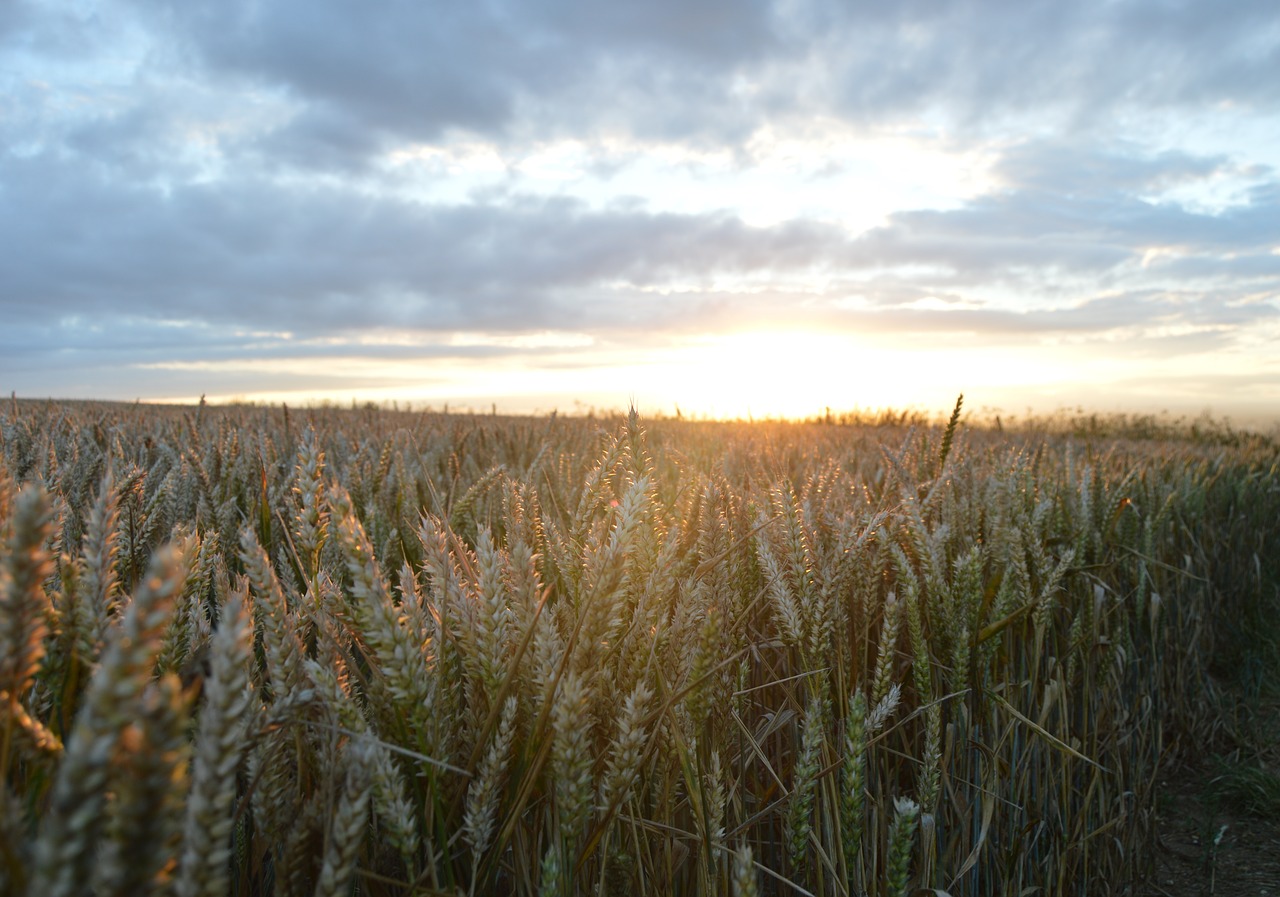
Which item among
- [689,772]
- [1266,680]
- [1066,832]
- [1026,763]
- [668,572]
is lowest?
[1266,680]

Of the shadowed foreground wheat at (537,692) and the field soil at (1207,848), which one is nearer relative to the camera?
the shadowed foreground wheat at (537,692)

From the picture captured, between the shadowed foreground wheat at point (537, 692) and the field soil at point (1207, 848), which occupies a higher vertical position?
the shadowed foreground wheat at point (537, 692)

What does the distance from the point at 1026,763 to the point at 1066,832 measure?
1.16ft

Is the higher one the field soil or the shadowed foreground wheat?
the shadowed foreground wheat

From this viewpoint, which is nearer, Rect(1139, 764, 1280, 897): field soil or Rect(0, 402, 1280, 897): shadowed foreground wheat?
Rect(0, 402, 1280, 897): shadowed foreground wheat

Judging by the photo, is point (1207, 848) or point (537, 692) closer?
point (537, 692)

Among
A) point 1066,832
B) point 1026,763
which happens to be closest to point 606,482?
point 1026,763

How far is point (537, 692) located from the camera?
3.26 feet

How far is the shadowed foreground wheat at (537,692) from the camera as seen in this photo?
54cm

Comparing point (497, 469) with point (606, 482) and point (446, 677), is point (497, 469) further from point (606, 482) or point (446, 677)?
point (446, 677)

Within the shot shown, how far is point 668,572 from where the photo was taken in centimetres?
112

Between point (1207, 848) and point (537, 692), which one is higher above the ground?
point (537, 692)

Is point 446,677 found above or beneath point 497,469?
beneath

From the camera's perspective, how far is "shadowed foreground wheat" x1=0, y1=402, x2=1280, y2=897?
1.76 feet
